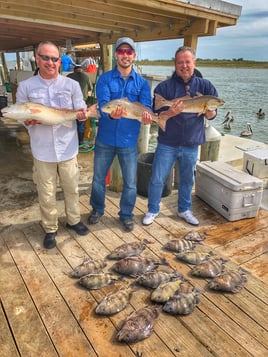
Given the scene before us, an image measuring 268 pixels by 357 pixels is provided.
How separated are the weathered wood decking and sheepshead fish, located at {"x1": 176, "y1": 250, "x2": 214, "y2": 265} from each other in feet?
0.23

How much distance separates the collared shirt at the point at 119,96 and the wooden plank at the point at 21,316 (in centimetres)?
175

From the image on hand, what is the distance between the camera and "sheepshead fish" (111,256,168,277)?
2.94m

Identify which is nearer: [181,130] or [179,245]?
[179,245]

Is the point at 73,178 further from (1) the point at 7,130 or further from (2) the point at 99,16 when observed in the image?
(1) the point at 7,130

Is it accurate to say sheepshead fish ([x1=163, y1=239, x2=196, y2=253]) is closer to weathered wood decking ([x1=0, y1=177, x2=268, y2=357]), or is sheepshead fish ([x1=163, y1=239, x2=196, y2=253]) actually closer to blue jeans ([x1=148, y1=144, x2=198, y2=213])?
weathered wood decking ([x1=0, y1=177, x2=268, y2=357])

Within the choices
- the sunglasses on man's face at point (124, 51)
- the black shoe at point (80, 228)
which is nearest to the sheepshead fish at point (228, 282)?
the black shoe at point (80, 228)

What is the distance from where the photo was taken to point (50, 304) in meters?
2.56

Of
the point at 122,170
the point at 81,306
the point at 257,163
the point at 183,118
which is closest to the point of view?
the point at 81,306

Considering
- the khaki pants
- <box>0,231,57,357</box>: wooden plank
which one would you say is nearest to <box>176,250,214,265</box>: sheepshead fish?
the khaki pants

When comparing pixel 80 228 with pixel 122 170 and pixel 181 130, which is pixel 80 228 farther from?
pixel 181 130

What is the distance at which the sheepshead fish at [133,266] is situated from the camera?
2938 millimetres

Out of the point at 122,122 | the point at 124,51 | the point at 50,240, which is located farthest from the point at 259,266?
the point at 124,51

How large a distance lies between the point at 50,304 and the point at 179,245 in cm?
153

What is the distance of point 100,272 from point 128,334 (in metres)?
0.82
